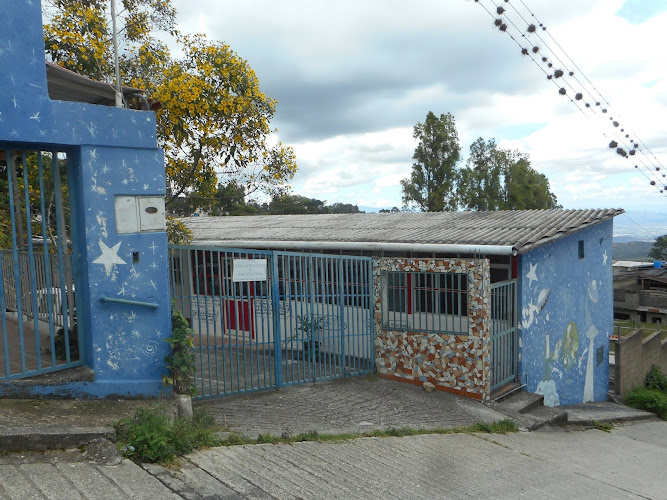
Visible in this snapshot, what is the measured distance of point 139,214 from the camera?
5070 mm

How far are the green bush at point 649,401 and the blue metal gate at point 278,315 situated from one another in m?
8.76

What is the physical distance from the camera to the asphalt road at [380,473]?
357cm

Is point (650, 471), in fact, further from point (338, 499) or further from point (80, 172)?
point (80, 172)

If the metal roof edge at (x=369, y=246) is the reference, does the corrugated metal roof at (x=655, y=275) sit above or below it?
below

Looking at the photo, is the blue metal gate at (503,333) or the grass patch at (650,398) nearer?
the blue metal gate at (503,333)

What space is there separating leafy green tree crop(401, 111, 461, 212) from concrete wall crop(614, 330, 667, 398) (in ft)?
39.0

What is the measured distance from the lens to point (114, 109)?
495cm

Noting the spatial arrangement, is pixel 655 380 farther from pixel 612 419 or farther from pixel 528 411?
pixel 528 411

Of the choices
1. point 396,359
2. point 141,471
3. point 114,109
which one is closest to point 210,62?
point 114,109

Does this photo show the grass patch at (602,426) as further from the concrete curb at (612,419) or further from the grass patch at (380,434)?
the grass patch at (380,434)

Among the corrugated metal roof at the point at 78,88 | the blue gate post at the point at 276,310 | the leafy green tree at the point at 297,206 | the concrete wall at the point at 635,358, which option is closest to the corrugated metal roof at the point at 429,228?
the blue gate post at the point at 276,310

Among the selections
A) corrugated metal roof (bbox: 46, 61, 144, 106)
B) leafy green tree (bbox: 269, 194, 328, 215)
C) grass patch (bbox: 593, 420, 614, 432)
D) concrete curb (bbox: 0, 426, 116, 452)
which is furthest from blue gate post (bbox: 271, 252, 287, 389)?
leafy green tree (bbox: 269, 194, 328, 215)

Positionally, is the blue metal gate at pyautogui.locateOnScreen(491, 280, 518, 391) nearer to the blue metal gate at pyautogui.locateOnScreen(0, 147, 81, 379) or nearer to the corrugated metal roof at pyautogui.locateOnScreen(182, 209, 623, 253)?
the corrugated metal roof at pyautogui.locateOnScreen(182, 209, 623, 253)

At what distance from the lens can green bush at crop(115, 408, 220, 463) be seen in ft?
13.3
